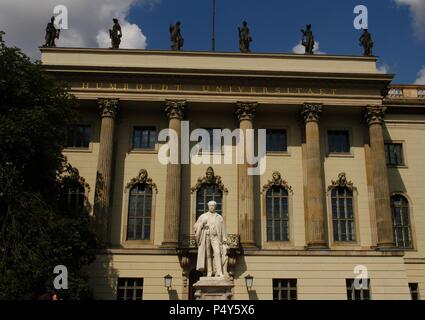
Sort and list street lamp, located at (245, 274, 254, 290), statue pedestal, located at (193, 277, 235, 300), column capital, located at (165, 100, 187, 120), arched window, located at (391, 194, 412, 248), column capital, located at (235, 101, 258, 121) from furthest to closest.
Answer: arched window, located at (391, 194, 412, 248) → column capital, located at (235, 101, 258, 121) → column capital, located at (165, 100, 187, 120) → street lamp, located at (245, 274, 254, 290) → statue pedestal, located at (193, 277, 235, 300)

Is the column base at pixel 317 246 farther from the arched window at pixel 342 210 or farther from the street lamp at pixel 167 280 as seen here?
the street lamp at pixel 167 280

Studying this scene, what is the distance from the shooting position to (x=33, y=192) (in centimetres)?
2241

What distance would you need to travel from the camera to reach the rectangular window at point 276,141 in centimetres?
3017

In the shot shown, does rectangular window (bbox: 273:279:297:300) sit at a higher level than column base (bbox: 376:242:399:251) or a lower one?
lower

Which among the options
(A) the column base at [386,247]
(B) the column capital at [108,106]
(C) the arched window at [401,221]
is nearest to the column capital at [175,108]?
(B) the column capital at [108,106]

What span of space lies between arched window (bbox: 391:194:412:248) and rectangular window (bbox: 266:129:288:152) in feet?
25.0

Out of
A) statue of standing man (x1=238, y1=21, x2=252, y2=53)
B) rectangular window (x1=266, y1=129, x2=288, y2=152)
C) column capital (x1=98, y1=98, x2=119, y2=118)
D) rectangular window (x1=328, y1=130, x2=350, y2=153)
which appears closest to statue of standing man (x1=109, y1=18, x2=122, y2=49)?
column capital (x1=98, y1=98, x2=119, y2=118)

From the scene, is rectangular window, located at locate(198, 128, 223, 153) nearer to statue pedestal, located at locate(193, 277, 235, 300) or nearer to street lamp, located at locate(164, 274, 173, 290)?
street lamp, located at locate(164, 274, 173, 290)

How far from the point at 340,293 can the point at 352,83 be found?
1224 centimetres

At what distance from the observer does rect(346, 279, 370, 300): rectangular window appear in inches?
1032

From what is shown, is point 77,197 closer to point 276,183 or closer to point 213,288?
point 276,183

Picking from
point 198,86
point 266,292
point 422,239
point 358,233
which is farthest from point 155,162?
point 422,239

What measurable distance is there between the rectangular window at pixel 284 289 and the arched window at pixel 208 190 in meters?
5.34

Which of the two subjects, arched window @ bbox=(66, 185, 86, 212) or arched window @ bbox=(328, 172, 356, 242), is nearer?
arched window @ bbox=(66, 185, 86, 212)
